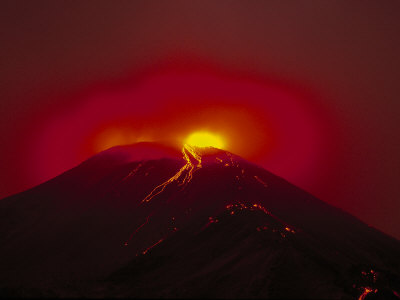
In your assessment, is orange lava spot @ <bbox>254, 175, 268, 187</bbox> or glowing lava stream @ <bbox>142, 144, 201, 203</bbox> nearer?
glowing lava stream @ <bbox>142, 144, 201, 203</bbox>

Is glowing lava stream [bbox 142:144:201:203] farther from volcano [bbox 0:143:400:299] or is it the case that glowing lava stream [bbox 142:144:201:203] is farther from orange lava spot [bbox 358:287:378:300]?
orange lava spot [bbox 358:287:378:300]

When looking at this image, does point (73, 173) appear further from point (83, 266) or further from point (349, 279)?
point (349, 279)

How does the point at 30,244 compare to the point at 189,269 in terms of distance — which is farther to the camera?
the point at 30,244

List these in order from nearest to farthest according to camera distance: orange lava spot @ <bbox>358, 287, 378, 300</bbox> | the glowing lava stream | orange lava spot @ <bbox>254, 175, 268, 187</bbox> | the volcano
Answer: orange lava spot @ <bbox>358, 287, 378, 300</bbox>
the volcano
the glowing lava stream
orange lava spot @ <bbox>254, 175, 268, 187</bbox>

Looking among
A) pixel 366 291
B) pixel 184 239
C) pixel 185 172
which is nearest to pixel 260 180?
pixel 185 172

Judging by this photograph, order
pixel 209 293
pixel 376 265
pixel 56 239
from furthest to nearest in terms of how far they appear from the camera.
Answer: pixel 56 239 → pixel 376 265 → pixel 209 293

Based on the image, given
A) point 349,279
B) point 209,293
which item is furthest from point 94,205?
point 349,279

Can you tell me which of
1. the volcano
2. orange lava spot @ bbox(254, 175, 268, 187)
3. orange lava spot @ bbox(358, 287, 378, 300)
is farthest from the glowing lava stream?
orange lava spot @ bbox(358, 287, 378, 300)

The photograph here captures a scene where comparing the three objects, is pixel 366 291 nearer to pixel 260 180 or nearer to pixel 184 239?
pixel 184 239
